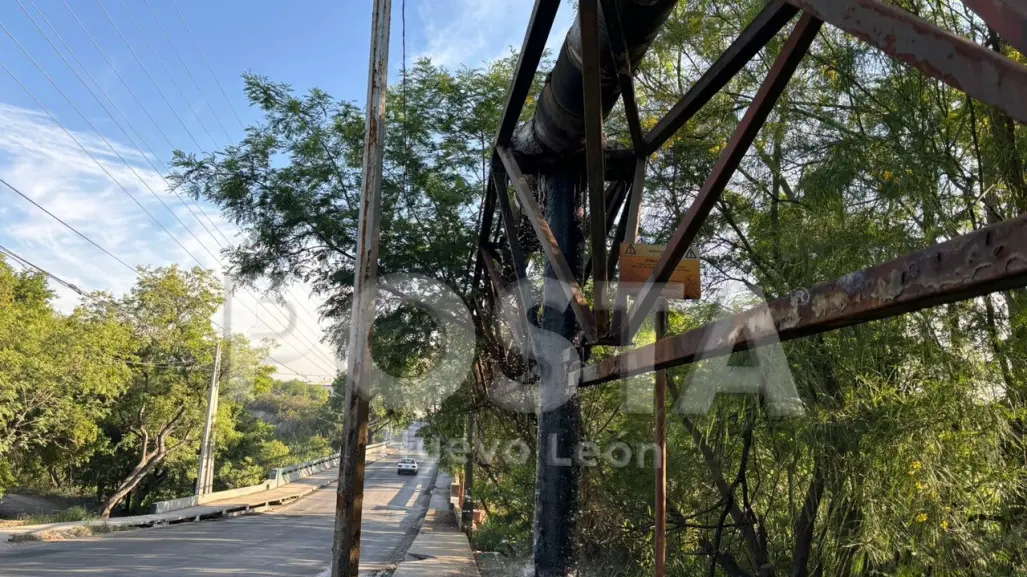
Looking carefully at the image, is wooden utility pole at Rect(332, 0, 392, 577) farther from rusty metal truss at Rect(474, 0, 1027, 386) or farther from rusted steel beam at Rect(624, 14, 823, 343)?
rusted steel beam at Rect(624, 14, 823, 343)

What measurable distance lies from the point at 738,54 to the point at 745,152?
387 millimetres

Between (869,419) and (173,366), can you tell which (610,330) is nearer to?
(869,419)

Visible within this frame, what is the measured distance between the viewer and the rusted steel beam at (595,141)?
2.44 m

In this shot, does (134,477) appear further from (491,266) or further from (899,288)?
(899,288)

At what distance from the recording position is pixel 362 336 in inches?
218

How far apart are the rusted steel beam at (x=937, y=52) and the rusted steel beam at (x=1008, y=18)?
5 centimetres

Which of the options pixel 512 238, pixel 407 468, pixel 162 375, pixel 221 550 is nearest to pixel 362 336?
pixel 512 238

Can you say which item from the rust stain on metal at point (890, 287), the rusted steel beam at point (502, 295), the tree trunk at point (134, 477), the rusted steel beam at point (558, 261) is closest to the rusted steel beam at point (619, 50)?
the rusted steel beam at point (558, 261)

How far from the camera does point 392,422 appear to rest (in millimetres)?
11461

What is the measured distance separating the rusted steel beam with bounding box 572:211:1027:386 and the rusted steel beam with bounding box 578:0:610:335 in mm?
1008

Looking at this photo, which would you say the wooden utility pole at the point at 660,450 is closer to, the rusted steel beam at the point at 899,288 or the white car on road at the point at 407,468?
the rusted steel beam at the point at 899,288

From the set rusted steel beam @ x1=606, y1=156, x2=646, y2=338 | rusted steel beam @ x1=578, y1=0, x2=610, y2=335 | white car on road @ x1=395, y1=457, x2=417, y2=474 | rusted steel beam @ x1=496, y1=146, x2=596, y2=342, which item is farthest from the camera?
white car on road @ x1=395, y1=457, x2=417, y2=474

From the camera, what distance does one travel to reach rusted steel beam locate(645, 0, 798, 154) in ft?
7.14

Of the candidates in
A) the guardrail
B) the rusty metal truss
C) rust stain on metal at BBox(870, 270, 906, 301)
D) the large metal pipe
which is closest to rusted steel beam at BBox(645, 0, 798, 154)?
the rusty metal truss
